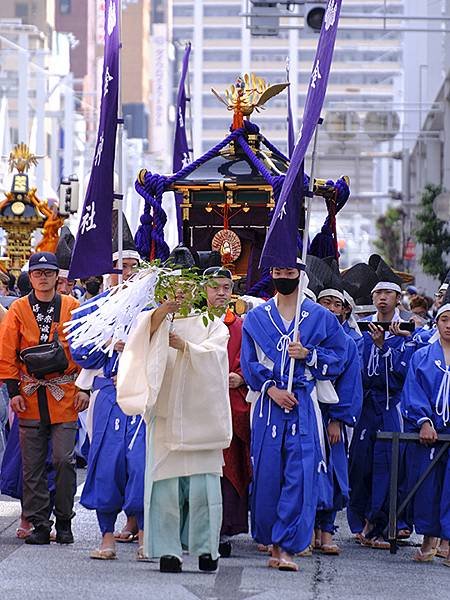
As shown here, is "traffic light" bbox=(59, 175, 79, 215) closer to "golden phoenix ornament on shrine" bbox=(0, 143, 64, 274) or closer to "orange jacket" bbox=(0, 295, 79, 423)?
"golden phoenix ornament on shrine" bbox=(0, 143, 64, 274)

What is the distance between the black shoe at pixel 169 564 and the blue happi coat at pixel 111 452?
61cm

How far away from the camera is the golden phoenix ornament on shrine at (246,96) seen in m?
14.3

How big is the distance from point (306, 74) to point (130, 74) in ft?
244

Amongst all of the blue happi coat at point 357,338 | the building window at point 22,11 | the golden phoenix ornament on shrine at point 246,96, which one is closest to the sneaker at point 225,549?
the blue happi coat at point 357,338

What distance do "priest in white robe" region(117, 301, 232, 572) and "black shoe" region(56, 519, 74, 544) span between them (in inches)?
50.8

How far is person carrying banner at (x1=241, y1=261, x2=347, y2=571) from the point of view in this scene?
9750mm

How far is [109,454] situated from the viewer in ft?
32.6

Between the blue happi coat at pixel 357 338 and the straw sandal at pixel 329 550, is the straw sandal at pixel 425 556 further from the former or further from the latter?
the blue happi coat at pixel 357 338

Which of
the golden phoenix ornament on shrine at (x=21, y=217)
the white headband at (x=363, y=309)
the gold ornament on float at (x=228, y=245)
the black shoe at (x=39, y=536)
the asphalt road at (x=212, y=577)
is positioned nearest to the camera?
the asphalt road at (x=212, y=577)

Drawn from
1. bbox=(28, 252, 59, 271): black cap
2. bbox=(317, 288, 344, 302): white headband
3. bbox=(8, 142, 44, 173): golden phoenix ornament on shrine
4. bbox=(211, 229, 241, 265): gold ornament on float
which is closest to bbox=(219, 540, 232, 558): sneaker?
bbox=(28, 252, 59, 271): black cap

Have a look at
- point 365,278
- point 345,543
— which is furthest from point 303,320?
point 365,278

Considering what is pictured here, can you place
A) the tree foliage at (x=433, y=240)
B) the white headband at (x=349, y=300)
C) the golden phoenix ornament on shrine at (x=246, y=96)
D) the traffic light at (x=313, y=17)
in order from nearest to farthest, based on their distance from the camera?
the white headband at (x=349, y=300), the golden phoenix ornament on shrine at (x=246, y=96), the traffic light at (x=313, y=17), the tree foliage at (x=433, y=240)

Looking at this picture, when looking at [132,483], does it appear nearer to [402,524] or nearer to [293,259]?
[293,259]

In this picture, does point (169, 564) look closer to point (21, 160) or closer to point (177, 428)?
point (177, 428)
